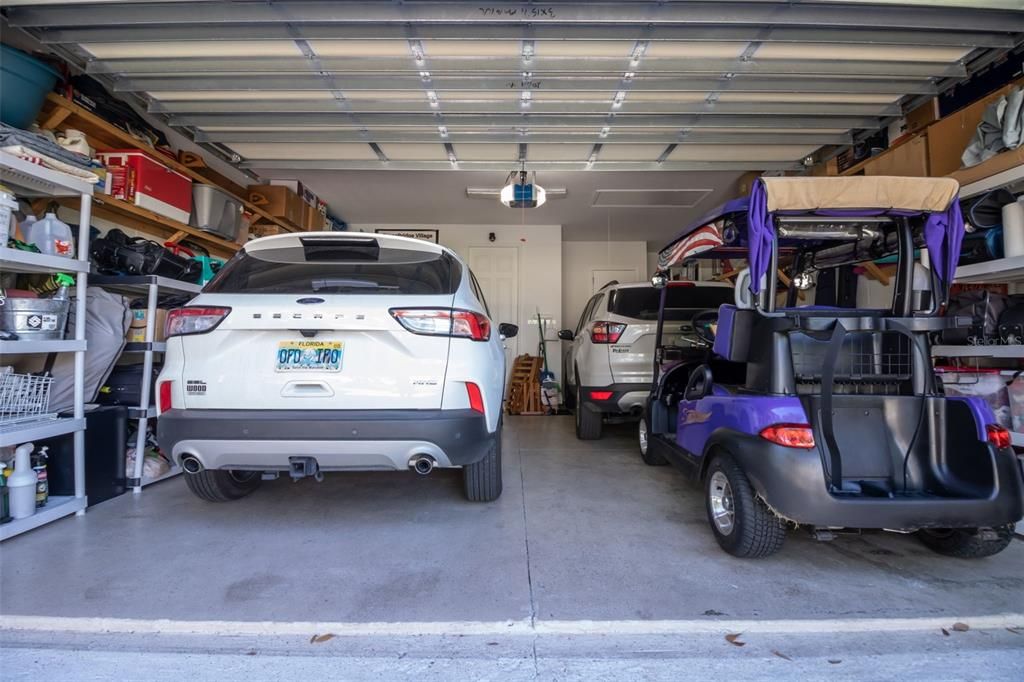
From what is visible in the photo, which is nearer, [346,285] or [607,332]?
[346,285]

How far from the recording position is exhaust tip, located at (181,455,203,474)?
91.9 inches

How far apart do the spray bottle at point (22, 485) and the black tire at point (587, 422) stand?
427 cm

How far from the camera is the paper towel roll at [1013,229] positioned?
3.09 metres

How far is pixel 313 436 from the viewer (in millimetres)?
2230

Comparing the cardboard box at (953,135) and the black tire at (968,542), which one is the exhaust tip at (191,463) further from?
the cardboard box at (953,135)

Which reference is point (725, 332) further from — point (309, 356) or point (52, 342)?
point (52, 342)

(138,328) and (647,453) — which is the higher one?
(138,328)

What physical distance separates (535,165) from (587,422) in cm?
283

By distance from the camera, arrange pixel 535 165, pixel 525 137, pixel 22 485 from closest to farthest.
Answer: pixel 22 485 < pixel 525 137 < pixel 535 165

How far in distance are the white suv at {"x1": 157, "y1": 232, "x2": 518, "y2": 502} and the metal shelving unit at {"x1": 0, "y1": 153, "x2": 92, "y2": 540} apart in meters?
1.04

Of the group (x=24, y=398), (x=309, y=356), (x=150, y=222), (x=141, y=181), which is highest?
(x=141, y=181)

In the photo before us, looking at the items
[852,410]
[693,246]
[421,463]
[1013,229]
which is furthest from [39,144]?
[1013,229]

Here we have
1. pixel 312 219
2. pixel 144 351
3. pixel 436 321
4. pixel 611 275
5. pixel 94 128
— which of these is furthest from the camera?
pixel 611 275

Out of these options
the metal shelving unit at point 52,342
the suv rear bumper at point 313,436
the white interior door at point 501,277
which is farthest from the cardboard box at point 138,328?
the white interior door at point 501,277
